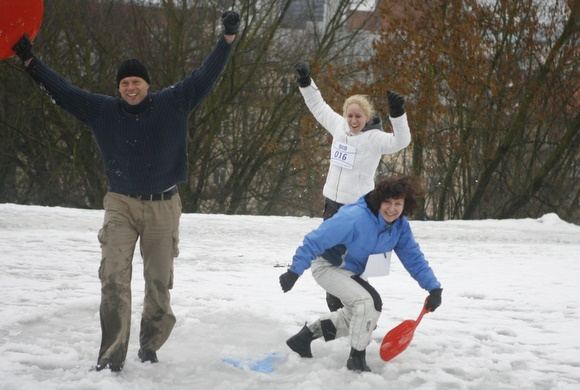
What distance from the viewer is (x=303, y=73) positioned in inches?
222

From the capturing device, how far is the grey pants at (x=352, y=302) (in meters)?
4.21

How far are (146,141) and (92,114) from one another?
1.11 feet

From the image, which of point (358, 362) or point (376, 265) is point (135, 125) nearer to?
point (376, 265)

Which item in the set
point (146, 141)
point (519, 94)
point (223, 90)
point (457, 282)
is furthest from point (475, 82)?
point (146, 141)

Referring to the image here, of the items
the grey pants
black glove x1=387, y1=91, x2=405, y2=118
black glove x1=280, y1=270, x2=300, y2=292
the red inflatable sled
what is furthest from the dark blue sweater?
black glove x1=387, y1=91, x2=405, y2=118

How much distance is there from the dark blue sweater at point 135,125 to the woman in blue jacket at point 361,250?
3.03 feet

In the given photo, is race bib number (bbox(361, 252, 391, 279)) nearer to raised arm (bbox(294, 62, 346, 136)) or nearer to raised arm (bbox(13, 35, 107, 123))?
raised arm (bbox(294, 62, 346, 136))

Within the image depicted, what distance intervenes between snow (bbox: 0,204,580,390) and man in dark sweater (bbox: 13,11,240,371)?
1.29ft

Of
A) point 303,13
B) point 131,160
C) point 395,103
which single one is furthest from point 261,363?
point 303,13

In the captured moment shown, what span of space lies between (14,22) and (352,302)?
2503 millimetres

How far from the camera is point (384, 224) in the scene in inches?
167

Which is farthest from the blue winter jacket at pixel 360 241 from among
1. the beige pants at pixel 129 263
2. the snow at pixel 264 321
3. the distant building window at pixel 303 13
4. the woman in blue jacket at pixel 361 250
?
the distant building window at pixel 303 13

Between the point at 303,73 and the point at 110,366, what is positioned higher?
the point at 303,73

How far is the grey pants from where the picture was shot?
13.8 feet
